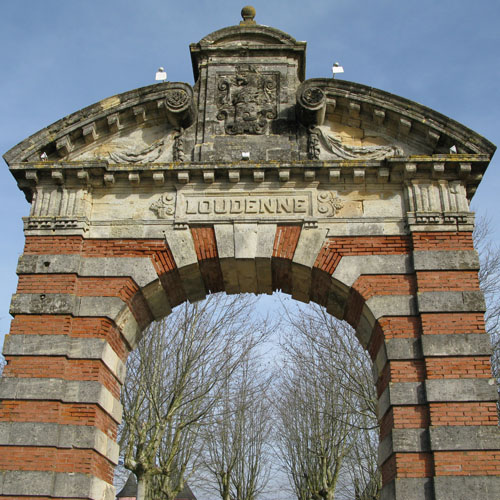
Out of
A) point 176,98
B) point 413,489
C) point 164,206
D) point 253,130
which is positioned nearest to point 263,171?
point 253,130

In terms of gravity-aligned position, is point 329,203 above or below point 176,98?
below

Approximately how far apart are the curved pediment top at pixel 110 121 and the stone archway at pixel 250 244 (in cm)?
3

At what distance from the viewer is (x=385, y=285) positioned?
9812 millimetres

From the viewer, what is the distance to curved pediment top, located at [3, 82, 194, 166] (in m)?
10.9

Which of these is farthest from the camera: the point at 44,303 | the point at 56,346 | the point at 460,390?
Result: the point at 44,303

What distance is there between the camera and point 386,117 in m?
10.9

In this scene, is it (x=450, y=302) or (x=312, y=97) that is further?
(x=312, y=97)

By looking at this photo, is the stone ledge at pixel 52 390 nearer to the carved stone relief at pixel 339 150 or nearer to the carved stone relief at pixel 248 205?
the carved stone relief at pixel 248 205

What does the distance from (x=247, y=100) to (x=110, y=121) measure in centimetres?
252

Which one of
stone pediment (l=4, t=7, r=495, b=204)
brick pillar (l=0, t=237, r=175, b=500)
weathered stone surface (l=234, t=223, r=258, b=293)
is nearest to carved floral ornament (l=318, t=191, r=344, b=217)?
stone pediment (l=4, t=7, r=495, b=204)

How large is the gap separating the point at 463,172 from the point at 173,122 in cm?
514

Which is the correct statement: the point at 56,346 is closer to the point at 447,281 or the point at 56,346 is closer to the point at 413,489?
the point at 413,489

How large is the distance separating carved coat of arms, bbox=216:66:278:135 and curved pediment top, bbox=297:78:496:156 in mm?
650

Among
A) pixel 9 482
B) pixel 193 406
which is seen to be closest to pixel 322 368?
pixel 193 406
